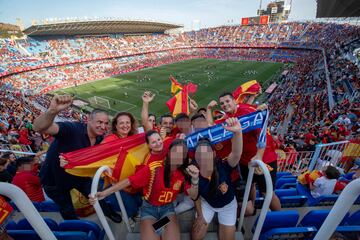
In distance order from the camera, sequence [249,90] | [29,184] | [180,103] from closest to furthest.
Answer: [29,184] → [249,90] → [180,103]

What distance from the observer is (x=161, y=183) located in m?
2.89

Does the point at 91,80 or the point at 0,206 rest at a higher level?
the point at 0,206

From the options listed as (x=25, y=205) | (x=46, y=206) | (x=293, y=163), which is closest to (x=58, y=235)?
(x=25, y=205)

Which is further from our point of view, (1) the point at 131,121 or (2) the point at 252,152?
(1) the point at 131,121

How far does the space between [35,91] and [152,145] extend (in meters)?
37.9

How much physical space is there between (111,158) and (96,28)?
204 ft

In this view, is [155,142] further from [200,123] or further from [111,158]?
[200,123]

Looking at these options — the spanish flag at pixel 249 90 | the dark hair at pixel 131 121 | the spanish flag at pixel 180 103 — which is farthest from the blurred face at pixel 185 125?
the spanish flag at pixel 180 103

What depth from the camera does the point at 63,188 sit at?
330 centimetres

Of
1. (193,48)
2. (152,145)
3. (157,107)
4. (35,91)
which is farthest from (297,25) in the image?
(152,145)

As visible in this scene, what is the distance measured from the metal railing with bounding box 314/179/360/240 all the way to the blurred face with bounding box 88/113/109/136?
122 inches

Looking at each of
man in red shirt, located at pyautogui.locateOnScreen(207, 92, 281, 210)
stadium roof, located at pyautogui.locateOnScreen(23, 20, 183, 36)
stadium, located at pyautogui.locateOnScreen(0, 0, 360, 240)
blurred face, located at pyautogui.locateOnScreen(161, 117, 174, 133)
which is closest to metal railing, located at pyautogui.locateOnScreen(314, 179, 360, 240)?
stadium, located at pyautogui.locateOnScreen(0, 0, 360, 240)

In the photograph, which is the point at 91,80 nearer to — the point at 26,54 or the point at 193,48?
the point at 26,54

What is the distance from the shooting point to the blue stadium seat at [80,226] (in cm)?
281
